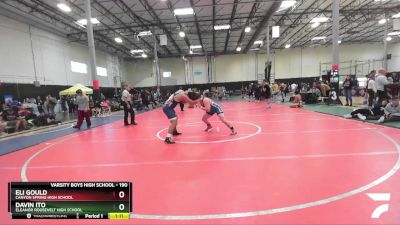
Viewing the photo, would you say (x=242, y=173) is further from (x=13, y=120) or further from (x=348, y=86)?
(x=348, y=86)

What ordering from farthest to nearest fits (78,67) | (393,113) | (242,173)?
(78,67) → (393,113) → (242,173)

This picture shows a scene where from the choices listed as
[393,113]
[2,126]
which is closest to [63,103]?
[2,126]

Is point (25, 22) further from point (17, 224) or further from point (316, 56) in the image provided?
point (316, 56)

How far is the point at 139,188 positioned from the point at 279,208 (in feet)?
6.28

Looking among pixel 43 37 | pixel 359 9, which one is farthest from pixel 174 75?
pixel 359 9

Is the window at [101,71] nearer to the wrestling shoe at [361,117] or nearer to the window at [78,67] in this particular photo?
the window at [78,67]

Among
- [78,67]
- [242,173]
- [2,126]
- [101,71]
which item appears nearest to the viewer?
[242,173]

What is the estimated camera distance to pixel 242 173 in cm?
408

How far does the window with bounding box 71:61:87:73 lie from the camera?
27141 mm

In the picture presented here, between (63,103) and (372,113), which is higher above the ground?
(372,113)

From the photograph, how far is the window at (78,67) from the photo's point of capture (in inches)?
1069
